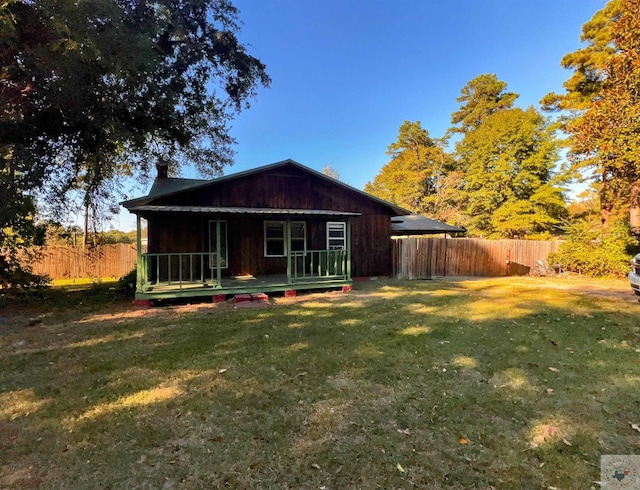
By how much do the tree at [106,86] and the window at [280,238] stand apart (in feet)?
16.0

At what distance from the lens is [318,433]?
280 centimetres

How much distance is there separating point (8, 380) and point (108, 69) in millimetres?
7044

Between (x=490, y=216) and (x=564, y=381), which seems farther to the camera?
(x=490, y=216)

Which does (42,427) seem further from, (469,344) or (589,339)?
(589,339)

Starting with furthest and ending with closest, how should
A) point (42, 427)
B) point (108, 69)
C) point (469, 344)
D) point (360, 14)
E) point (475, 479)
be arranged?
point (360, 14)
point (108, 69)
point (469, 344)
point (42, 427)
point (475, 479)

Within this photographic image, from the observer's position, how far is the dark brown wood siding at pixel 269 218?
11.0 metres

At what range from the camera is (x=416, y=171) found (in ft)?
105

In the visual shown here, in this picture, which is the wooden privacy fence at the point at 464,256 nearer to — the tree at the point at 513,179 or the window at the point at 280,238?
the window at the point at 280,238

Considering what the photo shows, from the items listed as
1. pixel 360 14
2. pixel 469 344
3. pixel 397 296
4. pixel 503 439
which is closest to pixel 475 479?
pixel 503 439

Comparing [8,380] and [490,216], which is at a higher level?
[490,216]

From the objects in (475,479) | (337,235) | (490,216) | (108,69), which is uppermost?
(108,69)

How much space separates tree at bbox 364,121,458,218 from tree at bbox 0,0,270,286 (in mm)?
20847

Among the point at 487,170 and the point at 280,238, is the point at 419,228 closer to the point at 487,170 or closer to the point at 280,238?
the point at 280,238

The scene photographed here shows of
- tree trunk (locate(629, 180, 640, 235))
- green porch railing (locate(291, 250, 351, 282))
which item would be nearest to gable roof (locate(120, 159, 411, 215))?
green porch railing (locate(291, 250, 351, 282))
